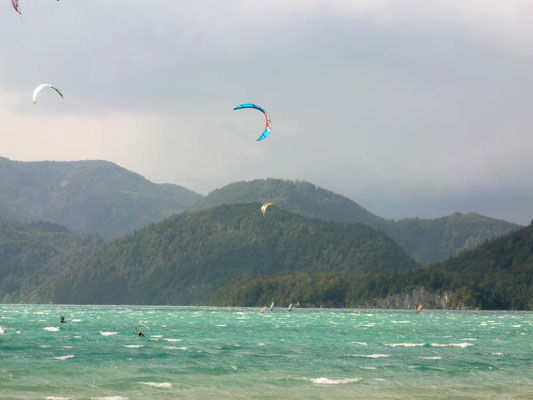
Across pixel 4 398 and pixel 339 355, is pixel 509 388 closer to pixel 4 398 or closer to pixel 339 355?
pixel 339 355

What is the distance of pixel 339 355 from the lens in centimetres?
7562

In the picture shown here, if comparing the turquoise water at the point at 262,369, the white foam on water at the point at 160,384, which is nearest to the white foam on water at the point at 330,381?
the turquoise water at the point at 262,369

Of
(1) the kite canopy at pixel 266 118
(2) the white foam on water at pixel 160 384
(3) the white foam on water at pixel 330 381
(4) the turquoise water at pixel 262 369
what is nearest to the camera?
(4) the turquoise water at pixel 262 369

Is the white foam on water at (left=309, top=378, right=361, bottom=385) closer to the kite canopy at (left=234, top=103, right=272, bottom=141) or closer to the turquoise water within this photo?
the turquoise water

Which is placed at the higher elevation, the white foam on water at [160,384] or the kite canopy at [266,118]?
the kite canopy at [266,118]

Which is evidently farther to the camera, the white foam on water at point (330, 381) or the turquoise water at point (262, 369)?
the white foam on water at point (330, 381)

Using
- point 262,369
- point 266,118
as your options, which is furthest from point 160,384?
point 266,118

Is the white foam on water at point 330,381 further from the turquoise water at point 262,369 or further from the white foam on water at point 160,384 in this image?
the white foam on water at point 160,384

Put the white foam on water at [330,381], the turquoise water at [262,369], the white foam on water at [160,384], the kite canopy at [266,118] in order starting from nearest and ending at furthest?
the turquoise water at [262,369]
the white foam on water at [160,384]
the white foam on water at [330,381]
the kite canopy at [266,118]

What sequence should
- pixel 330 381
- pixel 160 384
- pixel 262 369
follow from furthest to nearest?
pixel 262 369 → pixel 330 381 → pixel 160 384

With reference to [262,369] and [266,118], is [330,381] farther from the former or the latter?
[266,118]

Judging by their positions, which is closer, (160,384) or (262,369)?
(160,384)

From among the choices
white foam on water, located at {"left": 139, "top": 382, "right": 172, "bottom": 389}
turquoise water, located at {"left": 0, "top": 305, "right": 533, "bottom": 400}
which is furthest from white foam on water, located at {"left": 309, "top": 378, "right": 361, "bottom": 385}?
white foam on water, located at {"left": 139, "top": 382, "right": 172, "bottom": 389}

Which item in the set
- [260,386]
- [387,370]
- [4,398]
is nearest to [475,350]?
[387,370]
